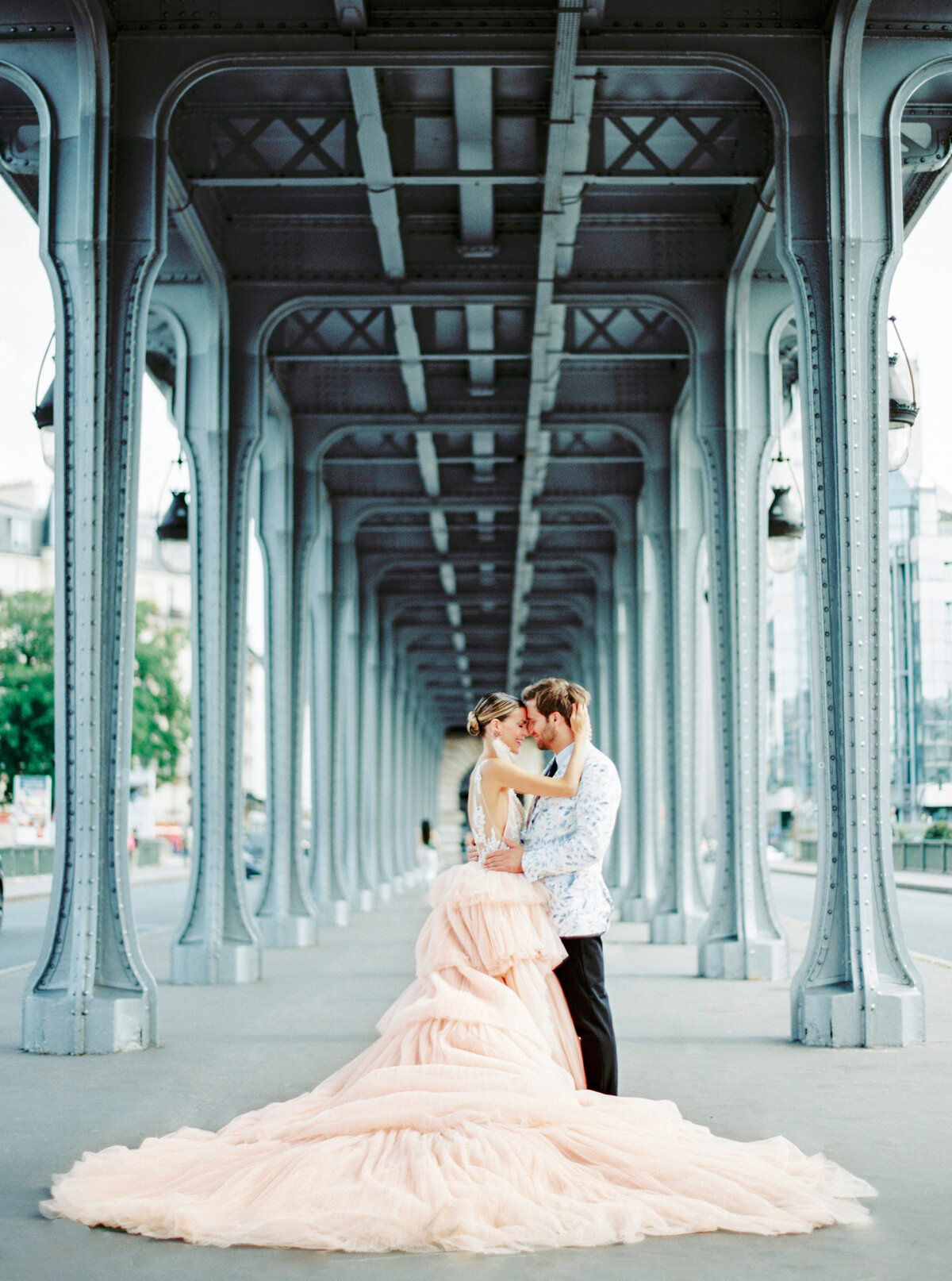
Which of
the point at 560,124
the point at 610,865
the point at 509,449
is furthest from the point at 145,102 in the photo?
the point at 610,865

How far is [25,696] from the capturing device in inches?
1873

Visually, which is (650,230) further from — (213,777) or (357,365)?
(213,777)

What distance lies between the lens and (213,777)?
47.4 feet

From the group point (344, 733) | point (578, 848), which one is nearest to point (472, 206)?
point (578, 848)

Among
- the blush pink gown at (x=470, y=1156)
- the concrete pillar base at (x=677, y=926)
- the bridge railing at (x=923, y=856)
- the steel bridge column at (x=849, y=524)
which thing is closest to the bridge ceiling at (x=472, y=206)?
the steel bridge column at (x=849, y=524)

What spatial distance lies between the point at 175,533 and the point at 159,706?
37900mm

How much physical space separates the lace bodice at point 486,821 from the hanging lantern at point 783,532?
916 centimetres

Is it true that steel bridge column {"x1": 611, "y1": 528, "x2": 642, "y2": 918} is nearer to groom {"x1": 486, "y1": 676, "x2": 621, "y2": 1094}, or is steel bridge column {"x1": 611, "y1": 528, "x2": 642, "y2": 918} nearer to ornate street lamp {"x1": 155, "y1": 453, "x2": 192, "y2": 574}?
ornate street lamp {"x1": 155, "y1": 453, "x2": 192, "y2": 574}

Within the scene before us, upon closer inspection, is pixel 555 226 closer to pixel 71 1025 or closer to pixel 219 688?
pixel 219 688

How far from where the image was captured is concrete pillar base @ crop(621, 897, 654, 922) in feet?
77.1

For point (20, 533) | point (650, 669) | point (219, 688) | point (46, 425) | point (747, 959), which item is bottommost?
point (747, 959)

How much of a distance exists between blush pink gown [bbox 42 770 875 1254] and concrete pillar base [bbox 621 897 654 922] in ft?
56.7

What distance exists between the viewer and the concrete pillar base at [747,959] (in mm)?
14281

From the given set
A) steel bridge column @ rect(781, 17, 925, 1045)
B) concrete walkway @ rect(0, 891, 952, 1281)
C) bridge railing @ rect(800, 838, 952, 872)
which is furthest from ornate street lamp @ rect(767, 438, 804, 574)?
bridge railing @ rect(800, 838, 952, 872)
